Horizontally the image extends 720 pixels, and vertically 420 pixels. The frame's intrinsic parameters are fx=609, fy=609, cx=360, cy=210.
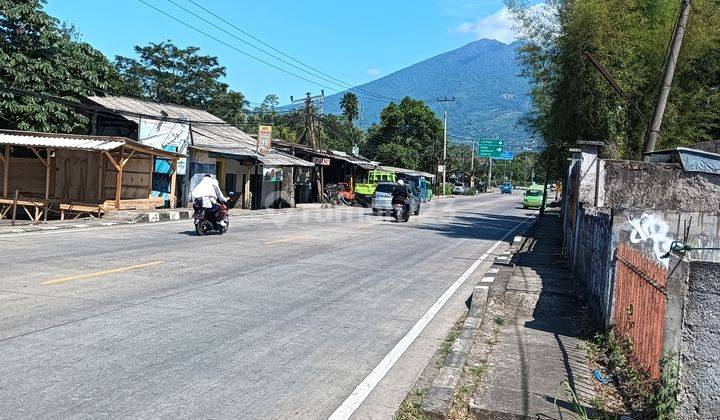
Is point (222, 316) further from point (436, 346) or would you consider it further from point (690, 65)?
point (690, 65)

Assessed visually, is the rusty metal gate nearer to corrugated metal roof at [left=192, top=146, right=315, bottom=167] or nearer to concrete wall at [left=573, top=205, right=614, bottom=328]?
concrete wall at [left=573, top=205, right=614, bottom=328]

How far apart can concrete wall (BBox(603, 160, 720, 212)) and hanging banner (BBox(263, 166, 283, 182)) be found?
2198 cm

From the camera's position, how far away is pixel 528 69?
26.0 m

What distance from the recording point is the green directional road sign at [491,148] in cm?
8015

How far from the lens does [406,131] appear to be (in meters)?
74.1

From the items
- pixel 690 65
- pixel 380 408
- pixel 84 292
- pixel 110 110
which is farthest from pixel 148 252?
pixel 690 65

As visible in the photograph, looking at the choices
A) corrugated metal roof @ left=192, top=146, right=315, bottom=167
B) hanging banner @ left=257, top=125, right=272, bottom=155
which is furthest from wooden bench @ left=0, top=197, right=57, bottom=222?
hanging banner @ left=257, top=125, right=272, bottom=155

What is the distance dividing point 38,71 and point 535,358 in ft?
83.7

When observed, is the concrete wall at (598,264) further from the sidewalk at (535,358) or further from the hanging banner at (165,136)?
the hanging banner at (165,136)

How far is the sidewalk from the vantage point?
511 cm

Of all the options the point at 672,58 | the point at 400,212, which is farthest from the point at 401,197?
the point at 672,58

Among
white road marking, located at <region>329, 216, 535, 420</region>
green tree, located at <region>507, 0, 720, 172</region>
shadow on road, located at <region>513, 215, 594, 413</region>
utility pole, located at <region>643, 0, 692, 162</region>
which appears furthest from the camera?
green tree, located at <region>507, 0, 720, 172</region>

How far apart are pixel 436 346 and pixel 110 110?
922 inches

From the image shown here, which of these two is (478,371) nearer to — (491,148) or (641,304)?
(641,304)
